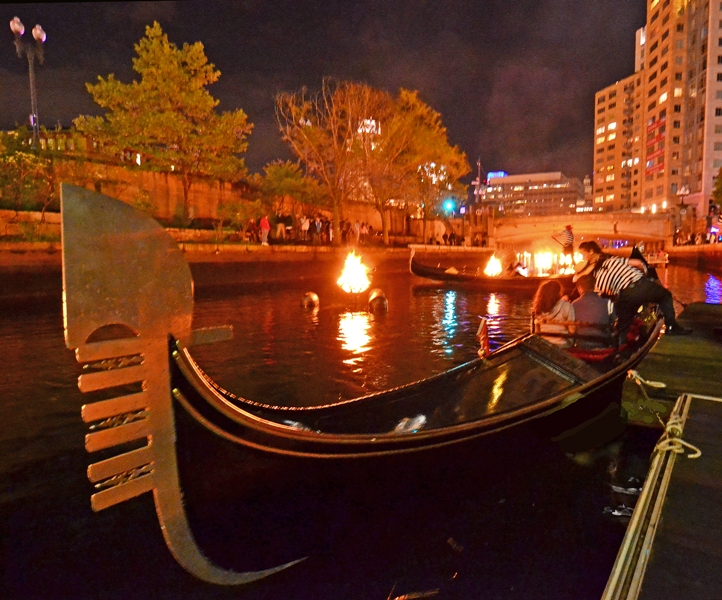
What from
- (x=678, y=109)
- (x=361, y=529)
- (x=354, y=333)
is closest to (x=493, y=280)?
(x=354, y=333)

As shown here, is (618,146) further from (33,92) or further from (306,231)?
(33,92)

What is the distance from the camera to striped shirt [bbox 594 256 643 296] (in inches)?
199

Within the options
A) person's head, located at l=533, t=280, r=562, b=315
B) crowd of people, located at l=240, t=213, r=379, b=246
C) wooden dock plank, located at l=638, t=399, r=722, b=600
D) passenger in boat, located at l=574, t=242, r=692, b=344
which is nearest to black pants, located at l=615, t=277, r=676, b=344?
passenger in boat, located at l=574, t=242, r=692, b=344

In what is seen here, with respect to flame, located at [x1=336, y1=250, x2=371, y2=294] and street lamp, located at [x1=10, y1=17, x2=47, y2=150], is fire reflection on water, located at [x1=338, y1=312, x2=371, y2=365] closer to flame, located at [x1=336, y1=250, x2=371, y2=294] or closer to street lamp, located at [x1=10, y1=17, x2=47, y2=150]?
flame, located at [x1=336, y1=250, x2=371, y2=294]

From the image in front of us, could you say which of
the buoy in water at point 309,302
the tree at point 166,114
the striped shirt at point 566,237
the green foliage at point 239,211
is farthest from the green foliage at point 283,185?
the striped shirt at point 566,237

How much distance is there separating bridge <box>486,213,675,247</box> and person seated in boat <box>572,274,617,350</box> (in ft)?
97.2

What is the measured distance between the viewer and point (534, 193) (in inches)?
4471

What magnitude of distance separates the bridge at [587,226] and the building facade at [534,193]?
77216 mm

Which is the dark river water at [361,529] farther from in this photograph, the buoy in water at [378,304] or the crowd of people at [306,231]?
the crowd of people at [306,231]

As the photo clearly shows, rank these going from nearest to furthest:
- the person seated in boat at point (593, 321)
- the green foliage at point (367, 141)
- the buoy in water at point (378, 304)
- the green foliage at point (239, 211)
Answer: the person seated in boat at point (593, 321)
the buoy in water at point (378, 304)
the green foliage at point (239, 211)
the green foliage at point (367, 141)

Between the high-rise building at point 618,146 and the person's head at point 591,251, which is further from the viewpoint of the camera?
the high-rise building at point 618,146

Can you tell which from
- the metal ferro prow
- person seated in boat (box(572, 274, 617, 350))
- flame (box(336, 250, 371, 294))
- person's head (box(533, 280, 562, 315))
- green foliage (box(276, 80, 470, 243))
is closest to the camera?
the metal ferro prow

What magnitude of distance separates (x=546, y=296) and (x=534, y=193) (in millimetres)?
117521

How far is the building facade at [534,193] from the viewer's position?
112 metres
